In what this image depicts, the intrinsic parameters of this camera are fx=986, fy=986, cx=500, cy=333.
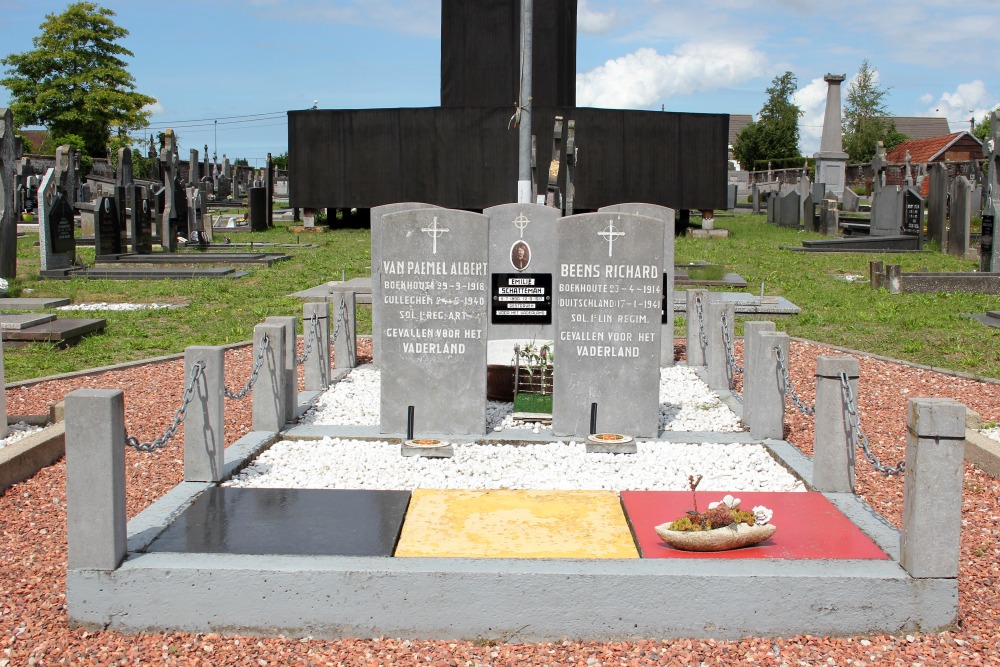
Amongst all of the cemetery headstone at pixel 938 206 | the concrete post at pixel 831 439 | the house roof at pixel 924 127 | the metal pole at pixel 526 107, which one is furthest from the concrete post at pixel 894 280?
the house roof at pixel 924 127

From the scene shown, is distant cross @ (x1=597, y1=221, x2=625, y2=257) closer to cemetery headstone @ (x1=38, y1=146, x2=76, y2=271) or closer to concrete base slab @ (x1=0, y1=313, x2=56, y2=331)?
concrete base slab @ (x1=0, y1=313, x2=56, y2=331)

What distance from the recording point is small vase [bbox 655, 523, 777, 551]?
480 centimetres

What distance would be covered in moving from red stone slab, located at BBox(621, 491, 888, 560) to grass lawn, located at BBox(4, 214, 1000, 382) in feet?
18.9

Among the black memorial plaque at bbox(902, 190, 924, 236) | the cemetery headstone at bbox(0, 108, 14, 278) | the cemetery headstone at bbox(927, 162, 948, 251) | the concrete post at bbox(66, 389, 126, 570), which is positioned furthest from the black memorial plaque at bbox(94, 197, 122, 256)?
the cemetery headstone at bbox(927, 162, 948, 251)

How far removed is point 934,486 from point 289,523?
128 inches

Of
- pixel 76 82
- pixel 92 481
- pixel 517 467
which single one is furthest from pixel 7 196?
pixel 76 82

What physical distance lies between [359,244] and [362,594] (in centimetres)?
2400

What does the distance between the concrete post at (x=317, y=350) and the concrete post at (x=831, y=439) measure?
5.03 metres

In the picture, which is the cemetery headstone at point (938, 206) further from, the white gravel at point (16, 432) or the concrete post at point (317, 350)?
the white gravel at point (16, 432)

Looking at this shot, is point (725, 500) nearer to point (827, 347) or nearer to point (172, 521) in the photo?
point (172, 521)

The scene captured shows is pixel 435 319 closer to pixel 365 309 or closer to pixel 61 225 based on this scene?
pixel 365 309

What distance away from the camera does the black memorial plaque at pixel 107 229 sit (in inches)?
816

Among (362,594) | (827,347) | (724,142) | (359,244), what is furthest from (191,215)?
(362,594)

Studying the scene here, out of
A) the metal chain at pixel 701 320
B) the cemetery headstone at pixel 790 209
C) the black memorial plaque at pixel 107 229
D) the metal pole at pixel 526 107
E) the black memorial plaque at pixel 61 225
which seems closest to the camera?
the metal chain at pixel 701 320
